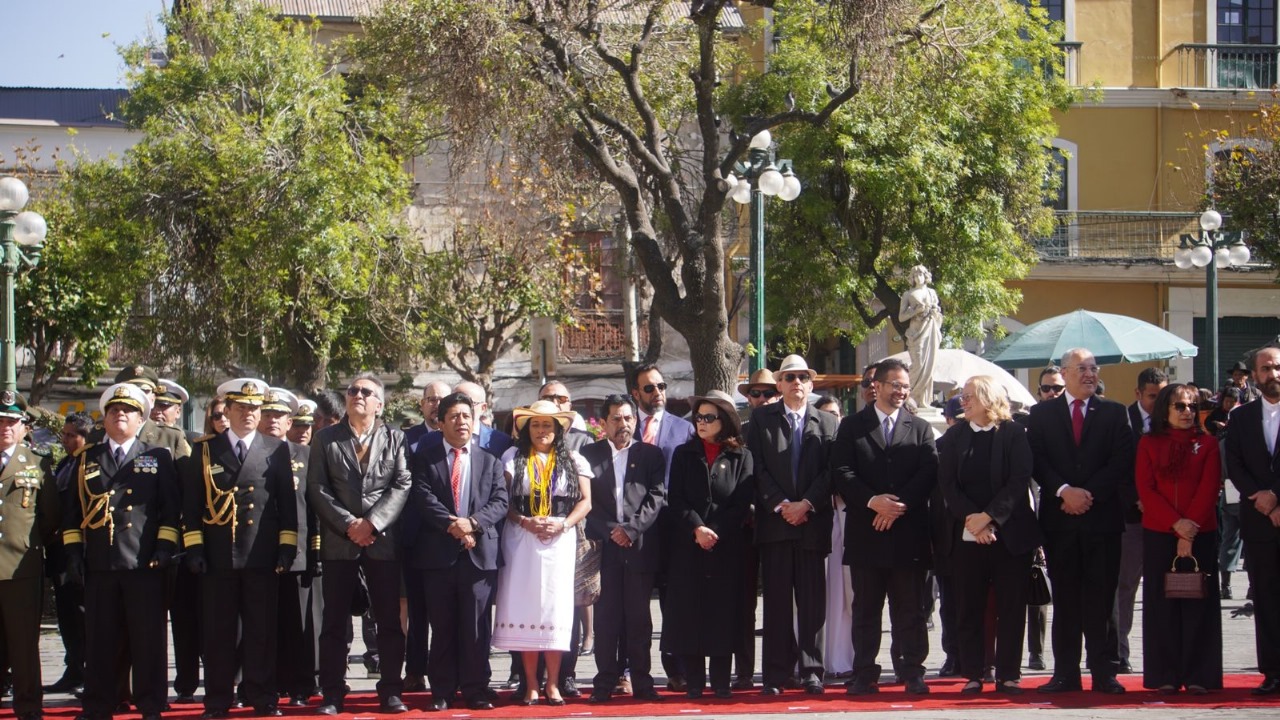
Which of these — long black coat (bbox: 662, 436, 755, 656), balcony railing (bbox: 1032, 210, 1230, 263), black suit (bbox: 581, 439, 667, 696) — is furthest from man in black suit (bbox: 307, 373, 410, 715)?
balcony railing (bbox: 1032, 210, 1230, 263)

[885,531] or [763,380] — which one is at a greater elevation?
[763,380]

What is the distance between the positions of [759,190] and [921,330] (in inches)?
91.7

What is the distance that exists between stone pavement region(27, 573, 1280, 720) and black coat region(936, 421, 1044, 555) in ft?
3.49

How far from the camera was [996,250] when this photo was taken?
25.1m

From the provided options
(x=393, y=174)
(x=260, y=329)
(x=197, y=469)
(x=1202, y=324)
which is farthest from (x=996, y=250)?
(x=197, y=469)

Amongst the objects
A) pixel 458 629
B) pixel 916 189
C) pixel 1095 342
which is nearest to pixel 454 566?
pixel 458 629

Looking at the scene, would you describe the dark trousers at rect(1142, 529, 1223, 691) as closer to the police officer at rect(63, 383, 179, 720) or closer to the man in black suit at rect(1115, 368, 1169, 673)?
the man in black suit at rect(1115, 368, 1169, 673)

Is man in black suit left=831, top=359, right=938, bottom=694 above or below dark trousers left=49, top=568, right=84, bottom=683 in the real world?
above

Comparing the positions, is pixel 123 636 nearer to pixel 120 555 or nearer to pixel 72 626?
pixel 120 555

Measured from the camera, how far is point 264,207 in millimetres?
22891

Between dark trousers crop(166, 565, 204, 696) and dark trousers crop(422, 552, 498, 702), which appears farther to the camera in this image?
dark trousers crop(166, 565, 204, 696)

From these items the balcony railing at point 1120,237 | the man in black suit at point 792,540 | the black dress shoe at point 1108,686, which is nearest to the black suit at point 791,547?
the man in black suit at point 792,540

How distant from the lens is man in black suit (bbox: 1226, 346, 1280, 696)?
349 inches

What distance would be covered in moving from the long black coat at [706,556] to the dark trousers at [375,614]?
1694 millimetres
